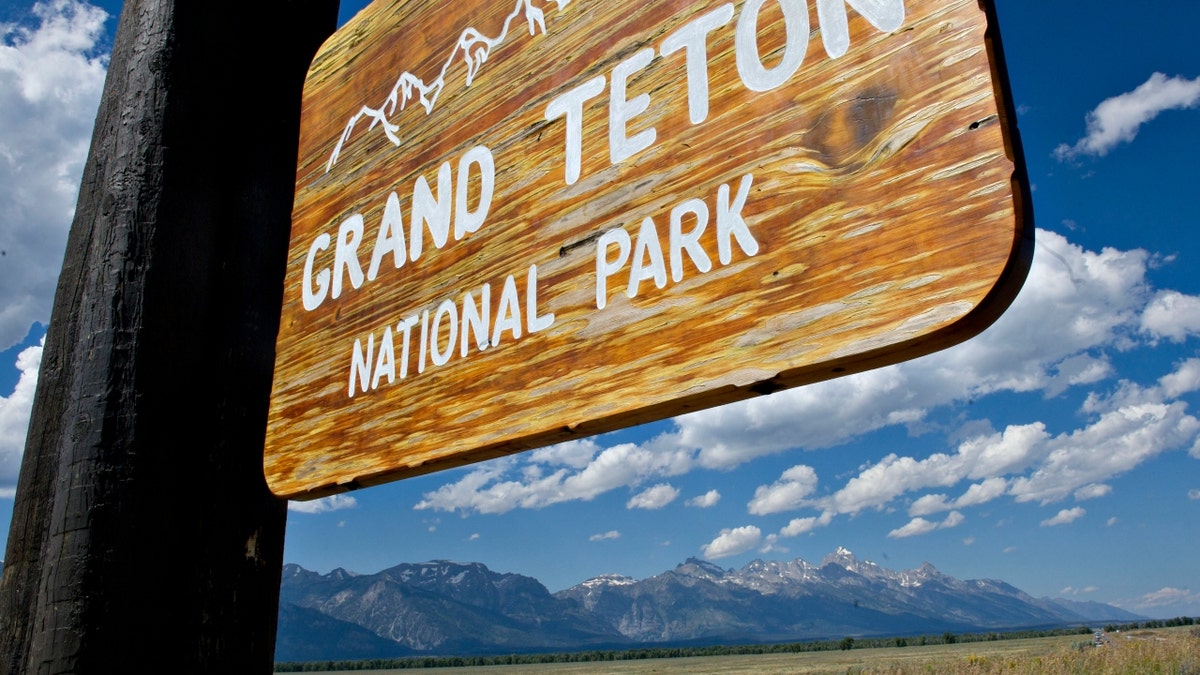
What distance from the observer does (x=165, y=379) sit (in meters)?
1.40

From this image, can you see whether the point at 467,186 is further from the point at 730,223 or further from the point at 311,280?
the point at 730,223

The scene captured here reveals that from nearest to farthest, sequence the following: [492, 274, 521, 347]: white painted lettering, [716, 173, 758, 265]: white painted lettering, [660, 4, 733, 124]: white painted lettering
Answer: [716, 173, 758, 265]: white painted lettering
[660, 4, 733, 124]: white painted lettering
[492, 274, 521, 347]: white painted lettering

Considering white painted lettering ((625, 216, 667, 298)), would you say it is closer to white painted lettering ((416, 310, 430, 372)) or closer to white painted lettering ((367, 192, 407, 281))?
white painted lettering ((416, 310, 430, 372))

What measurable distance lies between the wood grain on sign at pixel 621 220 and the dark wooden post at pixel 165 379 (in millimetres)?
85

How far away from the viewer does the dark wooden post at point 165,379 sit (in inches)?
50.8

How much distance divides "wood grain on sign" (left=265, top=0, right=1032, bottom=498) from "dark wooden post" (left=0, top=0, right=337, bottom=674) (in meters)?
0.09

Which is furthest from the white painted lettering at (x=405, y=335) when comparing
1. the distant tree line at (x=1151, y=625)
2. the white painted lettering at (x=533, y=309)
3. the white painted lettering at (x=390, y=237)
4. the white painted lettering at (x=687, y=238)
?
the distant tree line at (x=1151, y=625)

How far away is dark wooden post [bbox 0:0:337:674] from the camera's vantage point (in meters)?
1.29

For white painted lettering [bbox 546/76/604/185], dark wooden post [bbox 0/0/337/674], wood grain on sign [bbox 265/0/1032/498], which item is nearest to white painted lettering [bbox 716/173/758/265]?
wood grain on sign [bbox 265/0/1032/498]

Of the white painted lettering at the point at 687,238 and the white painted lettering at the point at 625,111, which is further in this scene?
the white painted lettering at the point at 625,111

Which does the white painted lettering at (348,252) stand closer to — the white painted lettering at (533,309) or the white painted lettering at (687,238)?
the white painted lettering at (533,309)

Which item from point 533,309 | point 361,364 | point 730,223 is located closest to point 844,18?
point 730,223

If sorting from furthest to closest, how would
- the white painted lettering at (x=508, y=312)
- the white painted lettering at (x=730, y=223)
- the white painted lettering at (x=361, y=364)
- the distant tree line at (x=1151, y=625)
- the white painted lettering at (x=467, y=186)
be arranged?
the distant tree line at (x=1151, y=625) < the white painted lettering at (x=361, y=364) < the white painted lettering at (x=467, y=186) < the white painted lettering at (x=508, y=312) < the white painted lettering at (x=730, y=223)

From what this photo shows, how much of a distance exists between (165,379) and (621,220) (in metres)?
0.83
